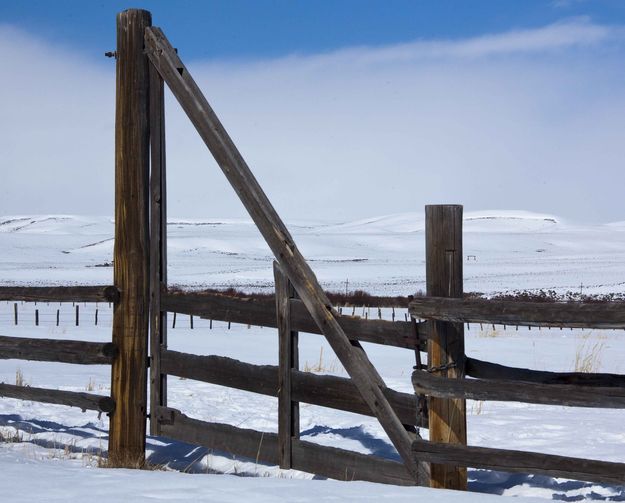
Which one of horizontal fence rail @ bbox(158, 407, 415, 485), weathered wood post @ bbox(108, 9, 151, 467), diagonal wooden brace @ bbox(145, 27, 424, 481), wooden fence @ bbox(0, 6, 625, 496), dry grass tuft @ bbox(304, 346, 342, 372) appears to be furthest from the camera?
dry grass tuft @ bbox(304, 346, 342, 372)

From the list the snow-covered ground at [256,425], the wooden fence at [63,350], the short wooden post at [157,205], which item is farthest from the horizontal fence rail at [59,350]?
the snow-covered ground at [256,425]

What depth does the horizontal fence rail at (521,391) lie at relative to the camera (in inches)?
184

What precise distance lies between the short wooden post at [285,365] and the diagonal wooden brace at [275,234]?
Answer: 0.84 feet

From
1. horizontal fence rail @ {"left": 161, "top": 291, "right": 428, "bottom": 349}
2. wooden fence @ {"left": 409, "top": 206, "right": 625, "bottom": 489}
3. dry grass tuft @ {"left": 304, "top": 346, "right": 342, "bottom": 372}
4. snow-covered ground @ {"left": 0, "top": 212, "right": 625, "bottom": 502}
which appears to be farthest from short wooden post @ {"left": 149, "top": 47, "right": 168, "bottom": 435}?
Answer: dry grass tuft @ {"left": 304, "top": 346, "right": 342, "bottom": 372}

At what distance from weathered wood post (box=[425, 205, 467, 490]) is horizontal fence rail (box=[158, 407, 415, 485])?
1.42 feet

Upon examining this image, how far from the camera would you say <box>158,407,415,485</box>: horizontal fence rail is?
579 centimetres

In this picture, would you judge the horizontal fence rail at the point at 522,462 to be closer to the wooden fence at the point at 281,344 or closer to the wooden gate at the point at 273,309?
the wooden fence at the point at 281,344

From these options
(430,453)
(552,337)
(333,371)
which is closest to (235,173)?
(430,453)

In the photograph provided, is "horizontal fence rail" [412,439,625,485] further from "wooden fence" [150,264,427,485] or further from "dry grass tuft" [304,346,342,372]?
"dry grass tuft" [304,346,342,372]

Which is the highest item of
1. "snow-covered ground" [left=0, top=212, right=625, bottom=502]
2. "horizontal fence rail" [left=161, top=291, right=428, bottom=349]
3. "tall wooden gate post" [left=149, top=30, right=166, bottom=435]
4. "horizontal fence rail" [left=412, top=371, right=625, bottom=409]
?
"tall wooden gate post" [left=149, top=30, right=166, bottom=435]

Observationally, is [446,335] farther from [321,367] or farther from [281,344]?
[321,367]

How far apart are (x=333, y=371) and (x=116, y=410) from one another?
654 cm

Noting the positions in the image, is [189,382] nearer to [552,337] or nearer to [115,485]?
[115,485]

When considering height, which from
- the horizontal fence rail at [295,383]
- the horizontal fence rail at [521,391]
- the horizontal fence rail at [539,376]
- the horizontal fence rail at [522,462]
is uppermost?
the horizontal fence rail at [539,376]
